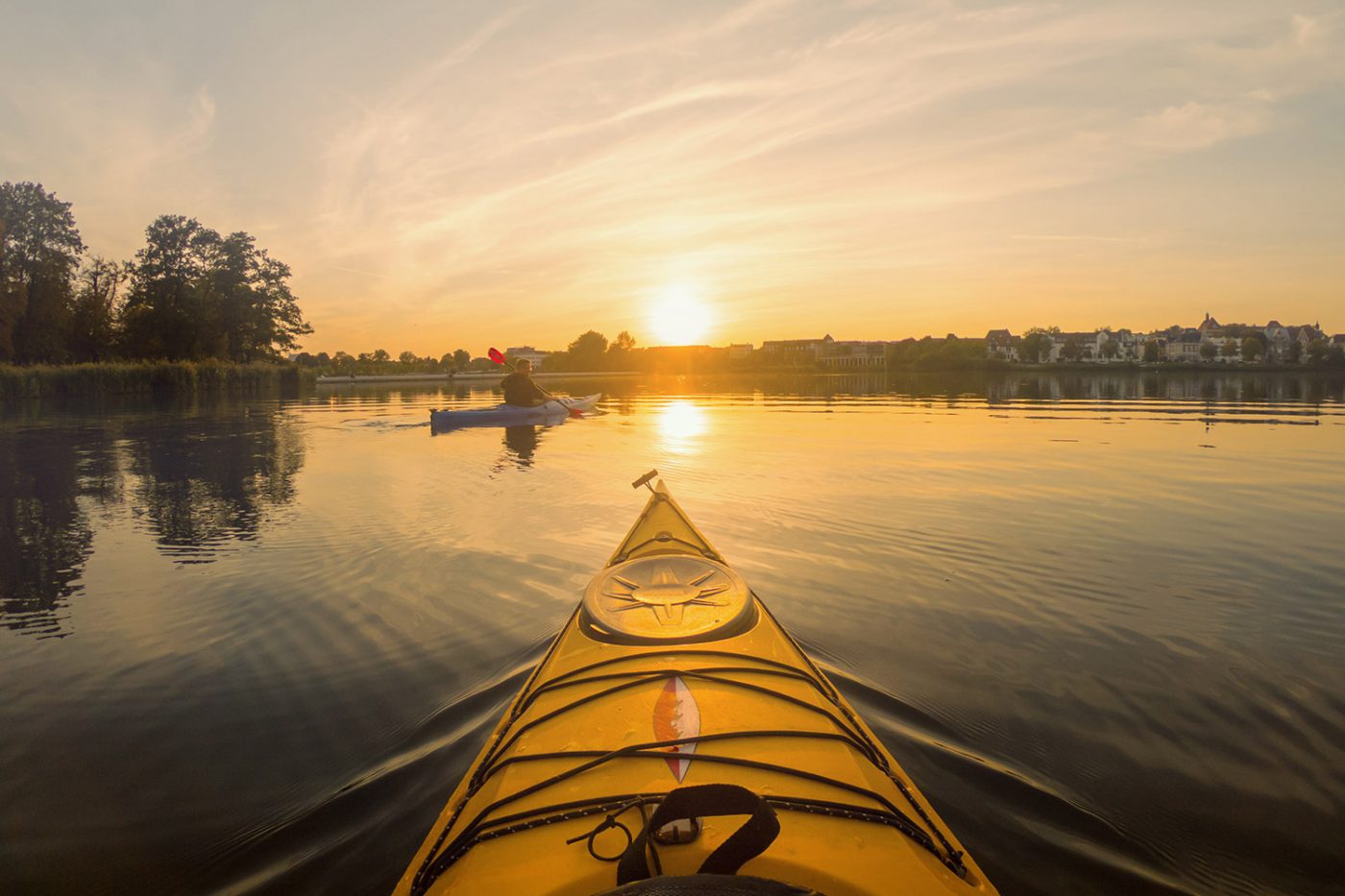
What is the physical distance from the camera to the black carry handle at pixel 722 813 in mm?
1702

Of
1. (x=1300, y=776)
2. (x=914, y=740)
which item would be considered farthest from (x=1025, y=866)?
(x=1300, y=776)

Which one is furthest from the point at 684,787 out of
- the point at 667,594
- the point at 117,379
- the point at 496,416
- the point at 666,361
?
the point at 666,361

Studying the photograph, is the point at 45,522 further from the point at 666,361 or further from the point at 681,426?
the point at 666,361

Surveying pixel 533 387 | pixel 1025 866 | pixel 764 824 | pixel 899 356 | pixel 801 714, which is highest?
pixel 899 356

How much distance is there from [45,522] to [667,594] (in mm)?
9793

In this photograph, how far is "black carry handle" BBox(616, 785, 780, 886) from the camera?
1.70 meters

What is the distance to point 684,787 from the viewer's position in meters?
1.74

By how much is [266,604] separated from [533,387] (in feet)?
51.9

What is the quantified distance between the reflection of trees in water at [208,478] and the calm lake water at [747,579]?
0.36 feet

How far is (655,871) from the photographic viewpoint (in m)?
1.93

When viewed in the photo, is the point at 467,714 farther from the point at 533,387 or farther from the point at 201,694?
the point at 533,387

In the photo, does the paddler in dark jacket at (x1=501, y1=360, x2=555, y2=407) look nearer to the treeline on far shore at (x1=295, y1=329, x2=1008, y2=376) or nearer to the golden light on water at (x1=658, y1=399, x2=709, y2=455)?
the golden light on water at (x1=658, y1=399, x2=709, y2=455)

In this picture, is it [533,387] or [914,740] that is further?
[533,387]

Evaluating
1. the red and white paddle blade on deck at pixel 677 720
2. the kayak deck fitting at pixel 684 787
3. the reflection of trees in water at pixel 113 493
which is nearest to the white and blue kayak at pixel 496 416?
the reflection of trees in water at pixel 113 493
